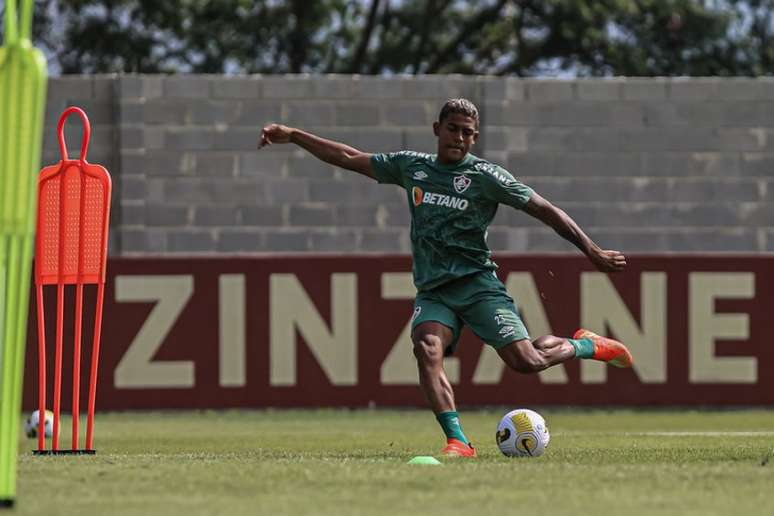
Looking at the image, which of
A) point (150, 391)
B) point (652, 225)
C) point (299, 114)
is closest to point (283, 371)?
point (150, 391)

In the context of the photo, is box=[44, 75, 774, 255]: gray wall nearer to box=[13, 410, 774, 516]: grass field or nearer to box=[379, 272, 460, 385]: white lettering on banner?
box=[379, 272, 460, 385]: white lettering on banner

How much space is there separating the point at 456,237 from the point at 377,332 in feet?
24.7

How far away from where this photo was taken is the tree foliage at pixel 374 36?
30438 millimetres

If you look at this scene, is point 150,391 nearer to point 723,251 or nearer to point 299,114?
point 299,114

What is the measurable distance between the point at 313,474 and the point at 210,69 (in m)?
24.0

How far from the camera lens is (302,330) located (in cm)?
1689

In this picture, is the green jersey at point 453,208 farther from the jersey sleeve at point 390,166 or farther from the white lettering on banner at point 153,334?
the white lettering on banner at point 153,334

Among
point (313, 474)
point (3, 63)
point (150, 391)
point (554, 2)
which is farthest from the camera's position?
point (554, 2)

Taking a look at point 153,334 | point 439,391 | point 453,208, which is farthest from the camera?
point 153,334

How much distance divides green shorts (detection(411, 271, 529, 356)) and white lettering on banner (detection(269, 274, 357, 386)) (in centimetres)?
A: 729

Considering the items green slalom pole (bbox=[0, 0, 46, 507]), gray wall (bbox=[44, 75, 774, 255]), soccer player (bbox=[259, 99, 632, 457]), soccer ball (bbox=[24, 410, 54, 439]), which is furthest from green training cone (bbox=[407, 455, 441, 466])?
gray wall (bbox=[44, 75, 774, 255])

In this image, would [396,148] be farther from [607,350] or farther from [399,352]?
[607,350]

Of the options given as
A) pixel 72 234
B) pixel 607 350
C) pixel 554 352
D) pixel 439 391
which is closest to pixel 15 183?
pixel 72 234

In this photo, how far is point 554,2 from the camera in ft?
99.6
